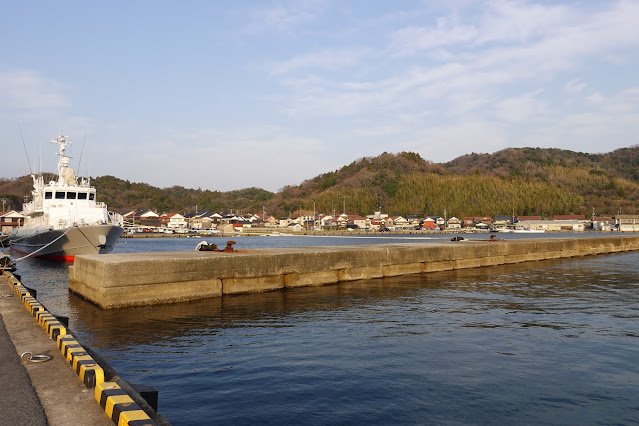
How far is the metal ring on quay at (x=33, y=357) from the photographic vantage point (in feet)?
23.1

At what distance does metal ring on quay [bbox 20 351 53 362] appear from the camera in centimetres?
703

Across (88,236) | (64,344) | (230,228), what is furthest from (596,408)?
(230,228)

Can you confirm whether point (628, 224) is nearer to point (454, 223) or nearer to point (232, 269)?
point (454, 223)

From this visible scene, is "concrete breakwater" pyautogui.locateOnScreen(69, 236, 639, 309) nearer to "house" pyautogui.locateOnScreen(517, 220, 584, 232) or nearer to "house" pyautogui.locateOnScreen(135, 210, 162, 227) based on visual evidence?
"house" pyautogui.locateOnScreen(135, 210, 162, 227)

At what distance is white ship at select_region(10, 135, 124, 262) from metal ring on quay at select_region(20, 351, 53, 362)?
33921 mm

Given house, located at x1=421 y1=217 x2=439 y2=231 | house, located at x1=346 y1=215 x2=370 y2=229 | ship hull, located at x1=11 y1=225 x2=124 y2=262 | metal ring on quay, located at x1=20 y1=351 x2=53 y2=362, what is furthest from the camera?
house, located at x1=346 y1=215 x2=370 y2=229

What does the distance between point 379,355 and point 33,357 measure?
6.43 metres

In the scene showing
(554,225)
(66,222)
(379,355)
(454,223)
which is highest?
(66,222)

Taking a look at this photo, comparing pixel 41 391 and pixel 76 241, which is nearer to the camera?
pixel 41 391

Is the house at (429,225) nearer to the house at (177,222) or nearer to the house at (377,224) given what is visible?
the house at (377,224)

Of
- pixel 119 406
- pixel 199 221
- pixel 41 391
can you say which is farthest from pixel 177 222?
pixel 119 406

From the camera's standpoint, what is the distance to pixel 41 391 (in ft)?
18.9

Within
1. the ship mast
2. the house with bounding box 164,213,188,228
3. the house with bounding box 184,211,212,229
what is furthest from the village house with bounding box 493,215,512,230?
the ship mast

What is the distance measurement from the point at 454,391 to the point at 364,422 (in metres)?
2.05
